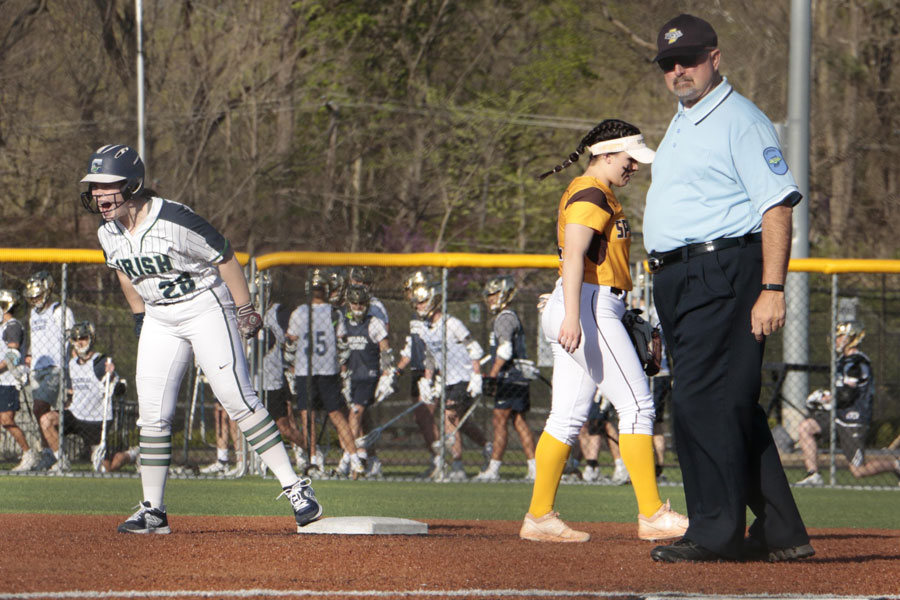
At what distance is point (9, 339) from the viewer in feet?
45.3

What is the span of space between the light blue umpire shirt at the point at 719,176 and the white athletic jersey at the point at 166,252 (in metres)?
2.38

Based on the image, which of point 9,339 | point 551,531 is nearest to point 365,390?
point 9,339

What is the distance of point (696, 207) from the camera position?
585 centimetres

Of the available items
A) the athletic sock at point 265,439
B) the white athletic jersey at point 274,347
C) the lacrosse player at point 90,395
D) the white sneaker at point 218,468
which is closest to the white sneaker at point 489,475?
the white athletic jersey at point 274,347

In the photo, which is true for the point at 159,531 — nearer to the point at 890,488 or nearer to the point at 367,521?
the point at 367,521

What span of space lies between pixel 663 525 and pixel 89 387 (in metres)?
8.63

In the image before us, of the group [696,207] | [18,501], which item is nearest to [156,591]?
[696,207]

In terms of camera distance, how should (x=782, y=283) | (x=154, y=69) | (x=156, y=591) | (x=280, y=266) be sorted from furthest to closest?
(x=154, y=69), (x=280, y=266), (x=782, y=283), (x=156, y=591)

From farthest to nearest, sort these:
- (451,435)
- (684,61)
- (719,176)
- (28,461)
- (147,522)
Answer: (451,435), (28,461), (147,522), (684,61), (719,176)

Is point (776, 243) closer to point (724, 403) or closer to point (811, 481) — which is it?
point (724, 403)

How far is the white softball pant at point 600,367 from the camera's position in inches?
260

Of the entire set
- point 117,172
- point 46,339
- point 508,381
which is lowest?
point 508,381

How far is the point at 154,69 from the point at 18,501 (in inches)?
693

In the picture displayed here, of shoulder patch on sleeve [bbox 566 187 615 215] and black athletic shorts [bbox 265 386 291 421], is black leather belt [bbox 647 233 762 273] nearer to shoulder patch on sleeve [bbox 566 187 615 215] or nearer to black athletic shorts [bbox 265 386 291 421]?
shoulder patch on sleeve [bbox 566 187 615 215]
